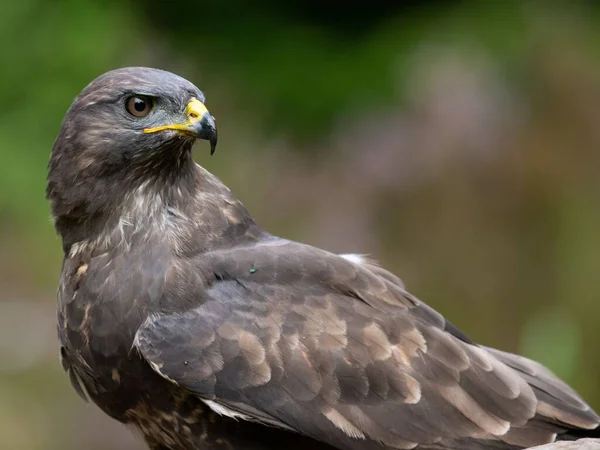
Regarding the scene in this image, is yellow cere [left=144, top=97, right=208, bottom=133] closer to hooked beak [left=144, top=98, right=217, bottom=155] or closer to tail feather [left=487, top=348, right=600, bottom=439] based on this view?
hooked beak [left=144, top=98, right=217, bottom=155]

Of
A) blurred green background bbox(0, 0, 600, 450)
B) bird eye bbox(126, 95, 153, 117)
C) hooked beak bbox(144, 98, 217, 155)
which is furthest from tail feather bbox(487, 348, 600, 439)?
blurred green background bbox(0, 0, 600, 450)

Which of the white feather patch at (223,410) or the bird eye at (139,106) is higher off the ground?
the bird eye at (139,106)

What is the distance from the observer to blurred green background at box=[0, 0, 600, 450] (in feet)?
21.0

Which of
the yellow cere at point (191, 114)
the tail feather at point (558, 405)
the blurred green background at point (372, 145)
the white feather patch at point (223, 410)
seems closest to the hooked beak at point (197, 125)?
the yellow cere at point (191, 114)

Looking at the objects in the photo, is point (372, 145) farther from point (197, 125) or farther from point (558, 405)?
point (197, 125)

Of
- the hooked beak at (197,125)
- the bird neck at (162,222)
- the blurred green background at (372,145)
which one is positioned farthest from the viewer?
the blurred green background at (372,145)

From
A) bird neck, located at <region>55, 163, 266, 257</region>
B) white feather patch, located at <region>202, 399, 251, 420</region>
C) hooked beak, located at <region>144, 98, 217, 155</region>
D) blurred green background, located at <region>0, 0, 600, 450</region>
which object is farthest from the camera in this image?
blurred green background, located at <region>0, 0, 600, 450</region>

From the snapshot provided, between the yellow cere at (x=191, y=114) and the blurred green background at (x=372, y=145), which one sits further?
the blurred green background at (x=372, y=145)

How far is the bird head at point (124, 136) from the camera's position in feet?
11.0

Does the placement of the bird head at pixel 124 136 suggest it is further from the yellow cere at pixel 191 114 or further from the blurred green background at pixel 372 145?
the blurred green background at pixel 372 145

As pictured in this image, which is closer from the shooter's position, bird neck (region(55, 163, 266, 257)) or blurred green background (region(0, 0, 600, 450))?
bird neck (region(55, 163, 266, 257))

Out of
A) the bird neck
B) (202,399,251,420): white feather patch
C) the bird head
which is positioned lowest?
(202,399,251,420): white feather patch

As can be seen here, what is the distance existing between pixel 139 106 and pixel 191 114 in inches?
8.1

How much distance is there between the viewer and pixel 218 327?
3268mm
